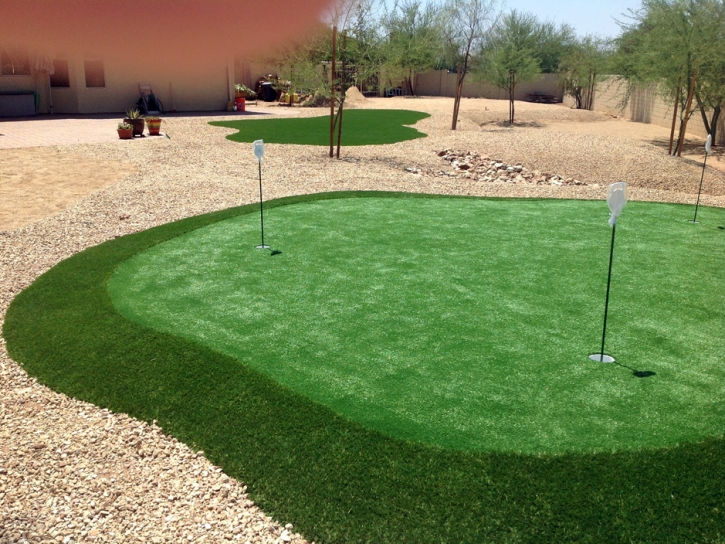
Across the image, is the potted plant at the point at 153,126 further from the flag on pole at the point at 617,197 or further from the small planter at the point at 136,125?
the flag on pole at the point at 617,197

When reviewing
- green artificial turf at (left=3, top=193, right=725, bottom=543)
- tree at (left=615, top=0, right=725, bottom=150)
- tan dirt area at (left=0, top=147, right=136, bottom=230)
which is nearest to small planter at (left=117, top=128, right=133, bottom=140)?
tan dirt area at (left=0, top=147, right=136, bottom=230)

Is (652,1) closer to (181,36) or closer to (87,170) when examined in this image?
(87,170)

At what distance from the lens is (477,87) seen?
42.8 meters

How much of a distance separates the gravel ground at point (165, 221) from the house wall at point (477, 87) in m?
18.8

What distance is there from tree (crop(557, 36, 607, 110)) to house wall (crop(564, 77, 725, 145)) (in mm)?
706

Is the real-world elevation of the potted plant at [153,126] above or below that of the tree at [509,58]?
below

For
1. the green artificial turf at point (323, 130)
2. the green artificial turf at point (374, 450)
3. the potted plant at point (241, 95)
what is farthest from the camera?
the potted plant at point (241, 95)

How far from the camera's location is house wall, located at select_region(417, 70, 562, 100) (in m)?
42.3

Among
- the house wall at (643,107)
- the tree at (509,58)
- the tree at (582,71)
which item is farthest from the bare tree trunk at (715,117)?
the tree at (582,71)

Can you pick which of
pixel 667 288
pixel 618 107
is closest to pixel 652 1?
pixel 618 107

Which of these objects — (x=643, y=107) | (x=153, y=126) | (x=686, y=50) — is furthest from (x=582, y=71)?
(x=153, y=126)

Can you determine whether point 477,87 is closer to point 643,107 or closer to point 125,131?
point 643,107

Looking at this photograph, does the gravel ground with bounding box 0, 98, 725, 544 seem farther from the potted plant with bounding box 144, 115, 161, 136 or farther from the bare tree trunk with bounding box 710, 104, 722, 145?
the bare tree trunk with bounding box 710, 104, 722, 145

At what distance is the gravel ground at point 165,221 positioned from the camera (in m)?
3.35
